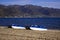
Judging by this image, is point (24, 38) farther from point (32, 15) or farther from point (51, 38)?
point (32, 15)

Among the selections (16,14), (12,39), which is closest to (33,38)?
(12,39)

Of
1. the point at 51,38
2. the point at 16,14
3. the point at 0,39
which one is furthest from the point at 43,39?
the point at 16,14

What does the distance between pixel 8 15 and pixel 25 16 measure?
9.06 metres

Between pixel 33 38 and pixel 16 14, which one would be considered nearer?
pixel 33 38

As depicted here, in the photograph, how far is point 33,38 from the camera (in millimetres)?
6520

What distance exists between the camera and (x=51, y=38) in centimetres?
654

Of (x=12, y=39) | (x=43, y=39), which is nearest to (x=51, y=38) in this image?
(x=43, y=39)

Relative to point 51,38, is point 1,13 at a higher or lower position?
lower

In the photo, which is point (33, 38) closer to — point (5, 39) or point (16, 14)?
point (5, 39)

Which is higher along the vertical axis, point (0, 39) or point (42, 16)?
point (0, 39)

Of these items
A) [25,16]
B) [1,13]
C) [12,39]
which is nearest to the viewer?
[12,39]

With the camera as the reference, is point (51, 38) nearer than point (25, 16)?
Yes

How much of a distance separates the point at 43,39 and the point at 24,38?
2.41ft

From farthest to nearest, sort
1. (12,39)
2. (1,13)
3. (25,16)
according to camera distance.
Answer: (25,16) → (1,13) → (12,39)
